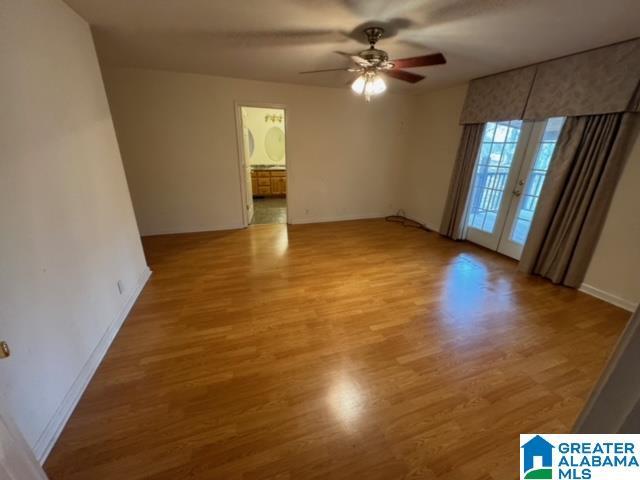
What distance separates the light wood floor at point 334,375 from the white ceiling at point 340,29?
2.32 m

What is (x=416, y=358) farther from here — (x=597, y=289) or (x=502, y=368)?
(x=597, y=289)

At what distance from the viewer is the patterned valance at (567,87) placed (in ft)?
7.45

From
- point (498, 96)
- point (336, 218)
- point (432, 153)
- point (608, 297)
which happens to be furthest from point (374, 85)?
point (608, 297)

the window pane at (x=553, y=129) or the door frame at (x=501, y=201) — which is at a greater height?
the window pane at (x=553, y=129)

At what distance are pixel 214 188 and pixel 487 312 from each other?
407 centimetres

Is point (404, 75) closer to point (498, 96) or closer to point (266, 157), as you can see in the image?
point (498, 96)

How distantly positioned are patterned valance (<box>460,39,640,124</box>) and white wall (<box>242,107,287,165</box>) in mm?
4697

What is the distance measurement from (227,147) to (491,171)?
3969 millimetres

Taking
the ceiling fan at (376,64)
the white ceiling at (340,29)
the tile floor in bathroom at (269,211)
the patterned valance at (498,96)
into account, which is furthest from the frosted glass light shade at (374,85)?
the tile floor in bathroom at (269,211)

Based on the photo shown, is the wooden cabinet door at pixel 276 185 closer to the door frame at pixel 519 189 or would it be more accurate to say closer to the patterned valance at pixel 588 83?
the door frame at pixel 519 189

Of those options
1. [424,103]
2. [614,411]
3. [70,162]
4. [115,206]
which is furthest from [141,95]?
[614,411]

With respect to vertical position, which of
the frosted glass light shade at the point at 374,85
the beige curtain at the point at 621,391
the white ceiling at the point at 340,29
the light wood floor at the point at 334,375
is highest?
the white ceiling at the point at 340,29

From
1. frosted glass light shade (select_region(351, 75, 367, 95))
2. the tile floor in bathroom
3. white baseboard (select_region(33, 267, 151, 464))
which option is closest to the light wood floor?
white baseboard (select_region(33, 267, 151, 464))

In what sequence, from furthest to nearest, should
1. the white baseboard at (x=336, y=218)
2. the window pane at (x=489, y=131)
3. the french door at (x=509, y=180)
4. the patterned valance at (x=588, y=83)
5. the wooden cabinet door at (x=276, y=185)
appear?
the wooden cabinet door at (x=276, y=185) < the white baseboard at (x=336, y=218) < the window pane at (x=489, y=131) < the french door at (x=509, y=180) < the patterned valance at (x=588, y=83)
